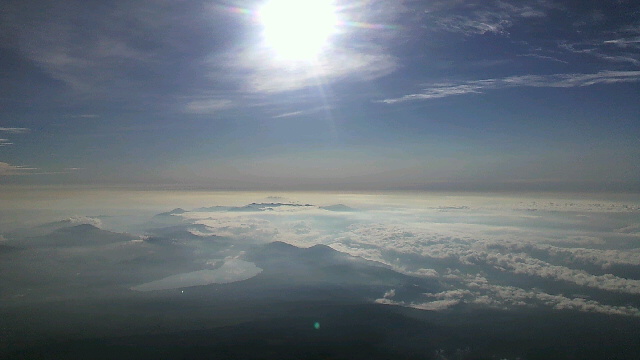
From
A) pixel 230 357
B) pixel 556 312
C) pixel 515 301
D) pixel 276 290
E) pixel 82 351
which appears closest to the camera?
pixel 230 357

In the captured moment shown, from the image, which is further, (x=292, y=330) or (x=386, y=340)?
(x=292, y=330)

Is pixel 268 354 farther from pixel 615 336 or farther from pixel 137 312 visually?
pixel 615 336

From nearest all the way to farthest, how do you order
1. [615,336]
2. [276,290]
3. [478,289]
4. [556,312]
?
1. [615,336]
2. [556,312]
3. [478,289]
4. [276,290]

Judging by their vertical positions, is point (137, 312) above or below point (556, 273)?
below

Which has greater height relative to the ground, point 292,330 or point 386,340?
point 386,340

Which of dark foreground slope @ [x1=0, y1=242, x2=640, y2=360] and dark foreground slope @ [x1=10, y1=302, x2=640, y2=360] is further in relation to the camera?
dark foreground slope @ [x1=0, y1=242, x2=640, y2=360]

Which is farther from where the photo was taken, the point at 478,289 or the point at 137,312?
the point at 478,289

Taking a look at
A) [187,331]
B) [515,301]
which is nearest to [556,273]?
[515,301]

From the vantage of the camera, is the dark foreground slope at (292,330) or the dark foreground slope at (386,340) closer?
the dark foreground slope at (386,340)

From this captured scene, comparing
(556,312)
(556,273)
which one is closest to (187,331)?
(556,312)
